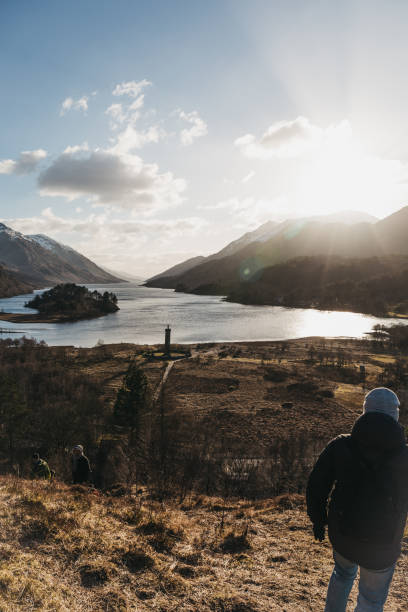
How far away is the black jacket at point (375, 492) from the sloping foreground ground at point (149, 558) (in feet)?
7.82

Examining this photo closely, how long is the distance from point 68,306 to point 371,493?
476ft

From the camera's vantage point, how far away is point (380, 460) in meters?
3.06

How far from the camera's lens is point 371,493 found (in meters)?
3.05

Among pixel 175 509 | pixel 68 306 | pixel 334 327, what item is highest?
pixel 68 306

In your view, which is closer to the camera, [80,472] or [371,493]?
[371,493]

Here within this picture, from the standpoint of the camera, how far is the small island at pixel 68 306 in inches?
4988

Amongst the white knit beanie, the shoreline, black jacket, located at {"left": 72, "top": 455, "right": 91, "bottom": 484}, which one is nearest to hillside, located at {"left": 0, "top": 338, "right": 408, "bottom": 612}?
black jacket, located at {"left": 72, "top": 455, "right": 91, "bottom": 484}

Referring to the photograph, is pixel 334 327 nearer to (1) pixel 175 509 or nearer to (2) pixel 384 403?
(1) pixel 175 509

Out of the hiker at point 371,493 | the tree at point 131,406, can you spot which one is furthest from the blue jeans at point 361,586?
the tree at point 131,406

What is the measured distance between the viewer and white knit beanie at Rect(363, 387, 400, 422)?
319cm

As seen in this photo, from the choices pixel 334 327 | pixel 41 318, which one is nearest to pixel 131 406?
pixel 334 327

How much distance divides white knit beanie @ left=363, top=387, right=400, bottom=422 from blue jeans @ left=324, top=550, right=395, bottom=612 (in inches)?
56.3

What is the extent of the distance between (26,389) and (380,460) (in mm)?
37399

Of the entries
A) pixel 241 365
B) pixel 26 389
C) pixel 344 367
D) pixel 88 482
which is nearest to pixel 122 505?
pixel 88 482
